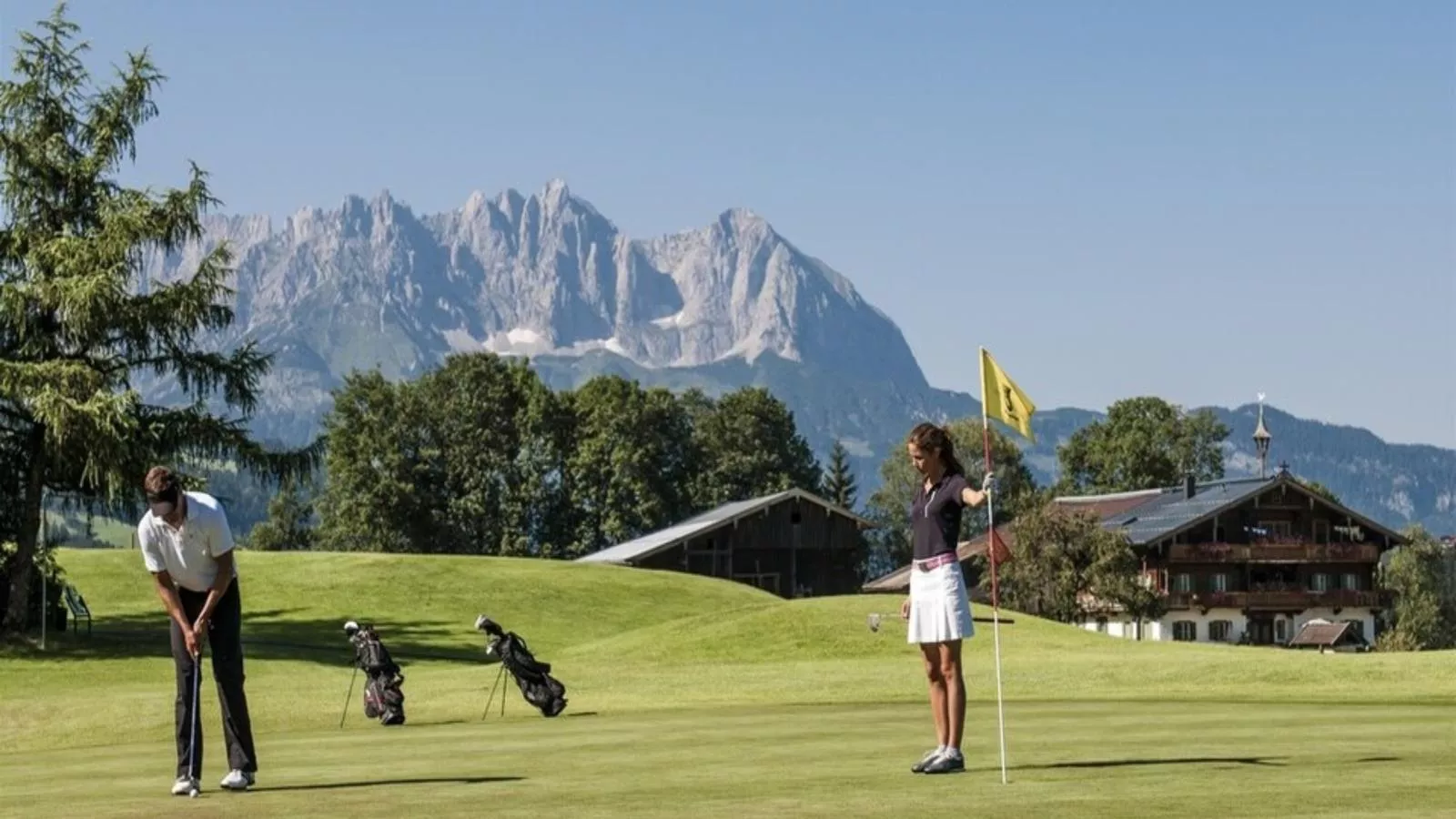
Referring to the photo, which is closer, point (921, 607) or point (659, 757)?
point (921, 607)

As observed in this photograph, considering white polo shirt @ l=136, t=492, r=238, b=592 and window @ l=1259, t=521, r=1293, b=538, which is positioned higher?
window @ l=1259, t=521, r=1293, b=538

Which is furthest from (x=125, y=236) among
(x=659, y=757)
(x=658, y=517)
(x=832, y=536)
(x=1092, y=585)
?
(x=658, y=517)

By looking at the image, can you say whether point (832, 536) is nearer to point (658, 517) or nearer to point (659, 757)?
point (658, 517)

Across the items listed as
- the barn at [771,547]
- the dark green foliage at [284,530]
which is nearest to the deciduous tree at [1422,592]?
the barn at [771,547]

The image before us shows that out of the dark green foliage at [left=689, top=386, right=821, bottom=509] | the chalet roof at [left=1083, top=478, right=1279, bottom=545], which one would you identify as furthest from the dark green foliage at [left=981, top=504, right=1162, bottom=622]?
the dark green foliage at [left=689, top=386, right=821, bottom=509]

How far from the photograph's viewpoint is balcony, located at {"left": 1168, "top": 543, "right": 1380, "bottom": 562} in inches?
4727

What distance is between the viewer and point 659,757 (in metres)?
17.5

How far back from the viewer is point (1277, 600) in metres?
123

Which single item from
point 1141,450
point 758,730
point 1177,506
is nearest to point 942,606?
point 758,730

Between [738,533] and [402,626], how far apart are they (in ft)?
164

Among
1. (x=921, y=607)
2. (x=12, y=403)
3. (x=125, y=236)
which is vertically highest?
(x=125, y=236)

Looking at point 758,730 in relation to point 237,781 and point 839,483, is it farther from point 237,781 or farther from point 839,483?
point 839,483

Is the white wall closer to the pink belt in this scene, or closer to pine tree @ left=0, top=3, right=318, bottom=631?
pine tree @ left=0, top=3, right=318, bottom=631

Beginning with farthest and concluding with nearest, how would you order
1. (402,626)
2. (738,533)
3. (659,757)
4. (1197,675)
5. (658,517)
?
(658,517)
(738,533)
(402,626)
(1197,675)
(659,757)
